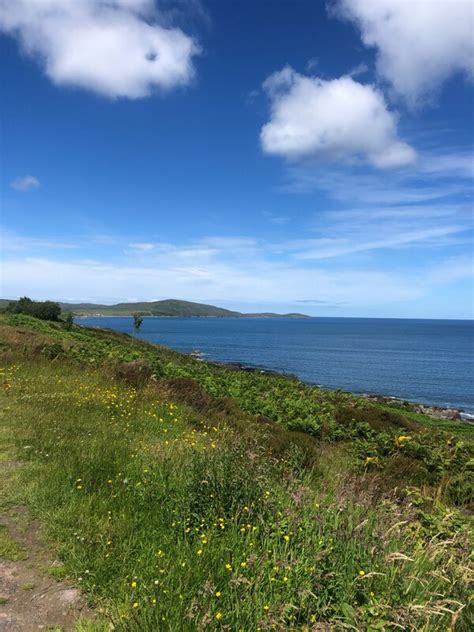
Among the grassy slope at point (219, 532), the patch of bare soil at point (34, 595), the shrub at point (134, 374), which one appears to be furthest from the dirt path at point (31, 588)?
the shrub at point (134, 374)

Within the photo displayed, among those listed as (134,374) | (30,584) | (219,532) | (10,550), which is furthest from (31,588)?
(134,374)

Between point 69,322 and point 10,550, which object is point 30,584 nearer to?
point 10,550

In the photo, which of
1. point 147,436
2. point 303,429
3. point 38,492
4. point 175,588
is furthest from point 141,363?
point 175,588

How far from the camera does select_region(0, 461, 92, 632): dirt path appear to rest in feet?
10.8

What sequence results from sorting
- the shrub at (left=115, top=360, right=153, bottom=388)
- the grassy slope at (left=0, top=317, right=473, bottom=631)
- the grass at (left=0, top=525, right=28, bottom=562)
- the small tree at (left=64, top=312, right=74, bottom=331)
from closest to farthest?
1. the grassy slope at (left=0, top=317, right=473, bottom=631)
2. the grass at (left=0, top=525, right=28, bottom=562)
3. the shrub at (left=115, top=360, right=153, bottom=388)
4. the small tree at (left=64, top=312, right=74, bottom=331)

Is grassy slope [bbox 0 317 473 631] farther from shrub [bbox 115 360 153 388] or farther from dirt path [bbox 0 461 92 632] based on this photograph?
shrub [bbox 115 360 153 388]

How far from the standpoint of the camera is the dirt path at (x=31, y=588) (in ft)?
10.8

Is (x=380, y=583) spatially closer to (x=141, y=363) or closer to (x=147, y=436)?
(x=147, y=436)

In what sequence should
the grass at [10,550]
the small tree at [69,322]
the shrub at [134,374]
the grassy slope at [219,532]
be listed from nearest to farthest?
the grassy slope at [219,532]
the grass at [10,550]
the shrub at [134,374]
the small tree at [69,322]

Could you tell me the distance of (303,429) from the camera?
12648mm

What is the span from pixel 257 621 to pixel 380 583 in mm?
1143

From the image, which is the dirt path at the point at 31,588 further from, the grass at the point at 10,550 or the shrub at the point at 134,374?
the shrub at the point at 134,374

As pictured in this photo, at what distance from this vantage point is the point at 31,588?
11.9 ft

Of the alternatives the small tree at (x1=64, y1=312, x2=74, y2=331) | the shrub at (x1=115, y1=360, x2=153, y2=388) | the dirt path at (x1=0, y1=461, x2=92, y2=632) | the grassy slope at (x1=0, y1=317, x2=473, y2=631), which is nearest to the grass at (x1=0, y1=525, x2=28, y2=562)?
the dirt path at (x1=0, y1=461, x2=92, y2=632)
